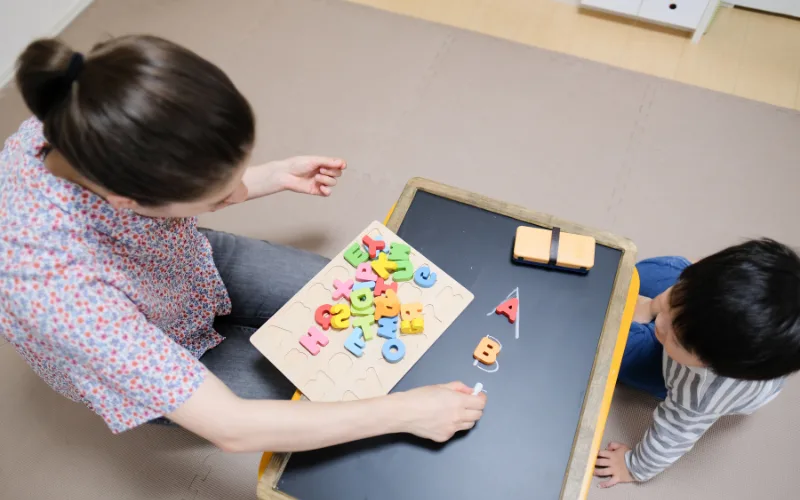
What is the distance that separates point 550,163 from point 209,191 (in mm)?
1220

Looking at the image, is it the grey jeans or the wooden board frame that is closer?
the wooden board frame

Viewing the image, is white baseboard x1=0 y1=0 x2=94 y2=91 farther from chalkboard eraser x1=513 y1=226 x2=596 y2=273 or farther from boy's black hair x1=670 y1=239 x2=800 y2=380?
boy's black hair x1=670 y1=239 x2=800 y2=380

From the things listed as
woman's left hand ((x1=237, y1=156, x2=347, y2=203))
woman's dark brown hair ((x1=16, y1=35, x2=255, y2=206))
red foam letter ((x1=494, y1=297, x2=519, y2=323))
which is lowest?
red foam letter ((x1=494, y1=297, x2=519, y2=323))

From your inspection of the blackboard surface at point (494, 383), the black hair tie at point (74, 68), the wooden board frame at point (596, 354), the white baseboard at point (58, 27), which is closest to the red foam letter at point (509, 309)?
the blackboard surface at point (494, 383)

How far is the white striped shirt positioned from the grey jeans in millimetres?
743

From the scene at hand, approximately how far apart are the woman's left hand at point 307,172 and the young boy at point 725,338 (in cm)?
69

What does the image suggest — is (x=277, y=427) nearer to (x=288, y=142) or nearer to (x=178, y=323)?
(x=178, y=323)

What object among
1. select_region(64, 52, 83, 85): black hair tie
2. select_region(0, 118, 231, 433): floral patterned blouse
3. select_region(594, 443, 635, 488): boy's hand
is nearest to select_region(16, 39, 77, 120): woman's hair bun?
select_region(64, 52, 83, 85): black hair tie

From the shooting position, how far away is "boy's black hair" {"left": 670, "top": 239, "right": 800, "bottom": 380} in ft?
2.62

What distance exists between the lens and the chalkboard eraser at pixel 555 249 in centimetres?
95

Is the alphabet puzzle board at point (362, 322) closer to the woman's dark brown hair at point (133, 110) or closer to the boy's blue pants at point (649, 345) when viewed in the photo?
the woman's dark brown hair at point (133, 110)

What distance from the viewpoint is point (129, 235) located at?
32.1 inches

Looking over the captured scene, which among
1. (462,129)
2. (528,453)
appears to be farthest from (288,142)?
(528,453)

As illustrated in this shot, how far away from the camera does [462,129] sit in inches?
70.5
